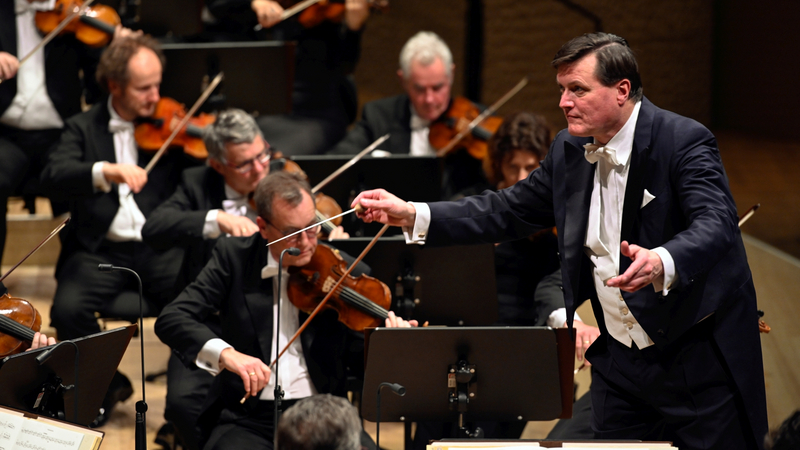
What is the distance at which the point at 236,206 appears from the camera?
10.3 ft

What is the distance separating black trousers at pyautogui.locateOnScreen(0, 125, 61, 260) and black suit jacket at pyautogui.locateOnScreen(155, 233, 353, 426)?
1329 millimetres

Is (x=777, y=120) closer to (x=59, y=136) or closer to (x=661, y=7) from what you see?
(x=661, y=7)

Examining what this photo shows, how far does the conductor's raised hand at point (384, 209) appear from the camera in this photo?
6.44 feet

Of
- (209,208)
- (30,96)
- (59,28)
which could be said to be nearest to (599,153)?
(209,208)

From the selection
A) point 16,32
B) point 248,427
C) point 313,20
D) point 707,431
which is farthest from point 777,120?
point 16,32

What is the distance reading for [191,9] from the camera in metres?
3.96

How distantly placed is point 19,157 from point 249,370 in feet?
6.18

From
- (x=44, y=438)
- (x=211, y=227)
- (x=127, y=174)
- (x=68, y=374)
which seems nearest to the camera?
(x=44, y=438)

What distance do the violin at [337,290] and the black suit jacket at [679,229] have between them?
2.13ft

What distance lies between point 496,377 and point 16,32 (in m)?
2.64

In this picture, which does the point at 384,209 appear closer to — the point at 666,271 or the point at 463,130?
the point at 666,271

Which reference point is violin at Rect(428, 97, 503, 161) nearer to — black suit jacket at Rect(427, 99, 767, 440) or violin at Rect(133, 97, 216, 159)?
violin at Rect(133, 97, 216, 159)

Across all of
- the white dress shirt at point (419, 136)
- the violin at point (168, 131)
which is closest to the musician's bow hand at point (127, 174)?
the violin at point (168, 131)

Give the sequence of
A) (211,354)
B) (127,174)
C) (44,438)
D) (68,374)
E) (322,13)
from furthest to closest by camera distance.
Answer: (322,13)
(127,174)
(211,354)
(68,374)
(44,438)
